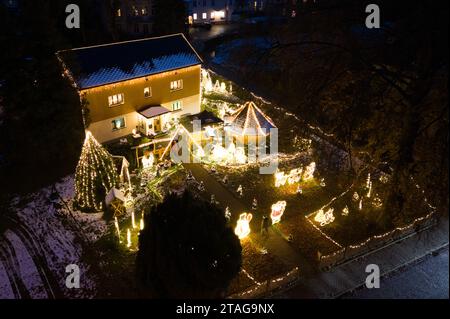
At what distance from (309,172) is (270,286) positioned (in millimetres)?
9194

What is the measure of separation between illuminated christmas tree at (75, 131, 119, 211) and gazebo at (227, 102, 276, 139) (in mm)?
9238

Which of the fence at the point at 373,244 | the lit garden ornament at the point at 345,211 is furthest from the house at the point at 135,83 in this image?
the fence at the point at 373,244

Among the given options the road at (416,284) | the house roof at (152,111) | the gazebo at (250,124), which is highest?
the house roof at (152,111)

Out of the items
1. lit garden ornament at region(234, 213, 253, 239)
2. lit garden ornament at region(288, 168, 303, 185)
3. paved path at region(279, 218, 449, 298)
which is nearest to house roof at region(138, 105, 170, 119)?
lit garden ornament at region(288, 168, 303, 185)

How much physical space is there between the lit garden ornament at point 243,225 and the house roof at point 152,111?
1207 cm

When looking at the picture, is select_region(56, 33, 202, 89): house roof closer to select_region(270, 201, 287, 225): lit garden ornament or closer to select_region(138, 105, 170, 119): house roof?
select_region(138, 105, 170, 119): house roof

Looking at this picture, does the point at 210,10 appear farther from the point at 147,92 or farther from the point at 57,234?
the point at 57,234

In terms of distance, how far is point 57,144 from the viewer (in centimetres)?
2375

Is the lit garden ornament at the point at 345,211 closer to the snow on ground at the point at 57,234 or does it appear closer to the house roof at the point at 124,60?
the snow on ground at the point at 57,234

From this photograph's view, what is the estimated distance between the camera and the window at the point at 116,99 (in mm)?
26641

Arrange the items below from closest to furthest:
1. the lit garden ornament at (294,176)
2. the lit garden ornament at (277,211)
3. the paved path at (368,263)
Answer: the paved path at (368,263) < the lit garden ornament at (277,211) < the lit garden ornament at (294,176)
